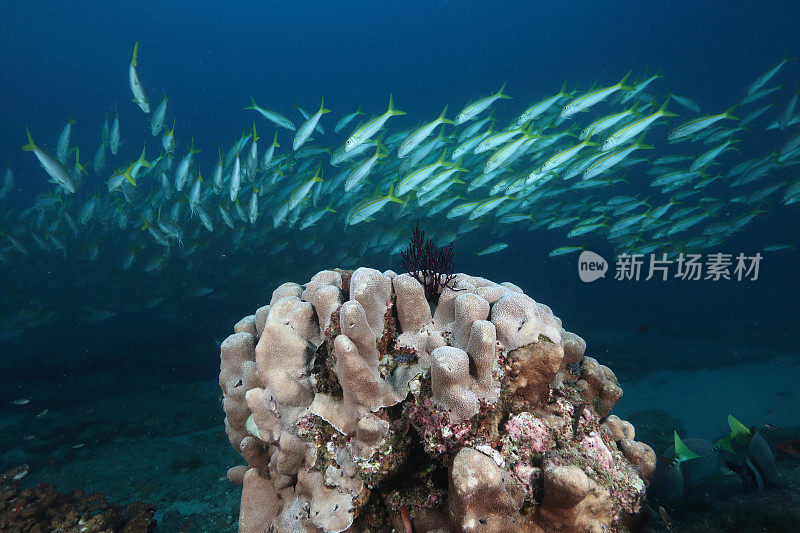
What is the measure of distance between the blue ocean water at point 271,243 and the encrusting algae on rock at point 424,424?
50.7 inches

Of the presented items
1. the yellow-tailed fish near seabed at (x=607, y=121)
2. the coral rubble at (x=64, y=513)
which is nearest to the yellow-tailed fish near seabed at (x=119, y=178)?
the coral rubble at (x=64, y=513)

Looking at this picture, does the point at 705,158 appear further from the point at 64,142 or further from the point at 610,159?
the point at 64,142

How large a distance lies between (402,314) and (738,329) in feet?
89.2

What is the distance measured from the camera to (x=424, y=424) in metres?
A: 2.26

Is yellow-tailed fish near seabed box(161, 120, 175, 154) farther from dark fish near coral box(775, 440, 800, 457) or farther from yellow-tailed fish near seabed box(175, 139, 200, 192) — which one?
dark fish near coral box(775, 440, 800, 457)

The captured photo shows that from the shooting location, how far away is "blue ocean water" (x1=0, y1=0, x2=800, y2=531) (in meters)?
9.91

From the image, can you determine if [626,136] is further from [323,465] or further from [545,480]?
[323,465]

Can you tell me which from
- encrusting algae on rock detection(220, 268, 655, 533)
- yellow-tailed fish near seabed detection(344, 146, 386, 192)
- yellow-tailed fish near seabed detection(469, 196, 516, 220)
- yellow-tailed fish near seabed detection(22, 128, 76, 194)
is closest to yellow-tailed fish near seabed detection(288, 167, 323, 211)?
yellow-tailed fish near seabed detection(344, 146, 386, 192)

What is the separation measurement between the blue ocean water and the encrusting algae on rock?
1289 mm

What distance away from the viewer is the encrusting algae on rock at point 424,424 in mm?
2107

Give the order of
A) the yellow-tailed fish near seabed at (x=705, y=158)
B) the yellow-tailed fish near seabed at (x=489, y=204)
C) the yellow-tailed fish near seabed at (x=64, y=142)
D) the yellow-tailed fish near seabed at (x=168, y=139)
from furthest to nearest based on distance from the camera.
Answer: the yellow-tailed fish near seabed at (x=705, y=158) → the yellow-tailed fish near seabed at (x=489, y=204) → the yellow-tailed fish near seabed at (x=168, y=139) → the yellow-tailed fish near seabed at (x=64, y=142)

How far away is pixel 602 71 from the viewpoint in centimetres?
6838

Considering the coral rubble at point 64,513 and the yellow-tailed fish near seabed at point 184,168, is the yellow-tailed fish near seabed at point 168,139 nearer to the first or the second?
the yellow-tailed fish near seabed at point 184,168

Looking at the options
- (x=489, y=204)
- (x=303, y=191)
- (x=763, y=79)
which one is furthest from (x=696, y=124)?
(x=303, y=191)
